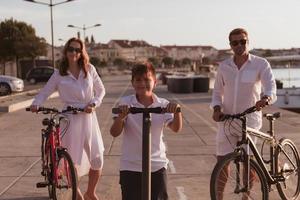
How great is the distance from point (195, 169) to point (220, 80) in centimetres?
307

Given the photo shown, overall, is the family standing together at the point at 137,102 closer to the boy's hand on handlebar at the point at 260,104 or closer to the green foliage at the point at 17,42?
the boy's hand on handlebar at the point at 260,104

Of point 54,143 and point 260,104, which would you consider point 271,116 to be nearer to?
point 260,104

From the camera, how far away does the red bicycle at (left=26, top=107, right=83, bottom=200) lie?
548 cm

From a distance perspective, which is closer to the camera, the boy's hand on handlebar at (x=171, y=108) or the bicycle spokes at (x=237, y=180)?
the boy's hand on handlebar at (x=171, y=108)

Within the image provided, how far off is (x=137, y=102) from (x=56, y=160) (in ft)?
5.93

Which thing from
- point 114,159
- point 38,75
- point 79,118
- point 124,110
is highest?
point 124,110

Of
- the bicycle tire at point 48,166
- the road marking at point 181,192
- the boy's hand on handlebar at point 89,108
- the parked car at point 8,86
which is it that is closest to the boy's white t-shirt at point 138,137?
the boy's hand on handlebar at point 89,108

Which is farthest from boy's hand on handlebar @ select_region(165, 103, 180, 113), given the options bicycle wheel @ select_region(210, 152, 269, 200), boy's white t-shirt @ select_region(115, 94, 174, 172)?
bicycle wheel @ select_region(210, 152, 269, 200)

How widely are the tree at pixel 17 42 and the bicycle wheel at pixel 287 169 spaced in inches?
2440

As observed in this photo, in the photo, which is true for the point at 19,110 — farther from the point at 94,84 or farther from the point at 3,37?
the point at 3,37

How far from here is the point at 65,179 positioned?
230 inches

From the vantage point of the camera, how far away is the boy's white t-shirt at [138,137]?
398cm

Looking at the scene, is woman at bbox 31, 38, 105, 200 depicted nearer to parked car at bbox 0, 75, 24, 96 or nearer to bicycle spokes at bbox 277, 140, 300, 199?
bicycle spokes at bbox 277, 140, 300, 199

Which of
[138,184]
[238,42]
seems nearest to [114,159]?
[238,42]
